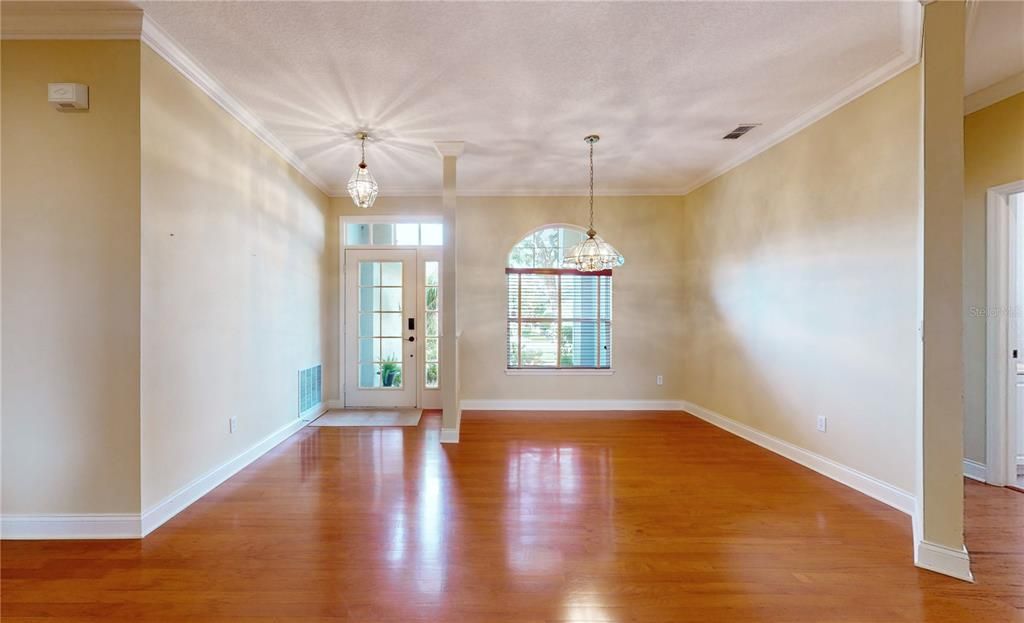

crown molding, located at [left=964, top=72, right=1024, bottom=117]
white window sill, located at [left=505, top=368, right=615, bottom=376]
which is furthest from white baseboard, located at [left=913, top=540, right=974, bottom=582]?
white window sill, located at [left=505, top=368, right=615, bottom=376]

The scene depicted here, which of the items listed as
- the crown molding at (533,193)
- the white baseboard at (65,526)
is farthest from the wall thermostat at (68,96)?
the crown molding at (533,193)

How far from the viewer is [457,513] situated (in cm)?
255

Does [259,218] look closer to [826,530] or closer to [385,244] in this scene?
[385,244]

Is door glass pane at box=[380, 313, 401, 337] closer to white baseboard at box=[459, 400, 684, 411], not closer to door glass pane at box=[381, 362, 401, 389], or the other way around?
door glass pane at box=[381, 362, 401, 389]

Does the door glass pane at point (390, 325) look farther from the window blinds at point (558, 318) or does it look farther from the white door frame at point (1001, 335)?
the white door frame at point (1001, 335)

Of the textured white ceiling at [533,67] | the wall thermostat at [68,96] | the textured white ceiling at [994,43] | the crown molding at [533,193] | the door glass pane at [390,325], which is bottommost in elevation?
the door glass pane at [390,325]

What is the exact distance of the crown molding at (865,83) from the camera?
7.25 feet

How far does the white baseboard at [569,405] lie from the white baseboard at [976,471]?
8.35 ft

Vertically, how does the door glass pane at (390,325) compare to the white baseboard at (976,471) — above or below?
above

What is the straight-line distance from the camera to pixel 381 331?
17.3 feet

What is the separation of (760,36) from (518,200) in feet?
10.7

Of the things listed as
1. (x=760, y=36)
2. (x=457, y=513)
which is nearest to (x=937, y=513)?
(x=457, y=513)

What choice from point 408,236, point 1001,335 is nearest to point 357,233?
point 408,236

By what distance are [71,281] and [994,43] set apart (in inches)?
219
